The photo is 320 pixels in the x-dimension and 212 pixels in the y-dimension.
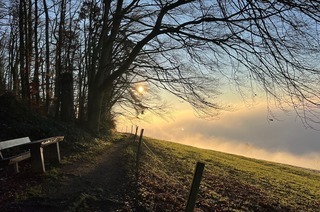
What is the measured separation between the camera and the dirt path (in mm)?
5954

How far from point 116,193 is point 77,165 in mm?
3024

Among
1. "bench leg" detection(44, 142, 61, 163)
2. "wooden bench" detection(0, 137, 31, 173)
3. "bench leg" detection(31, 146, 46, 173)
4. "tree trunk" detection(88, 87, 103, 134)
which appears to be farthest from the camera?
"tree trunk" detection(88, 87, 103, 134)

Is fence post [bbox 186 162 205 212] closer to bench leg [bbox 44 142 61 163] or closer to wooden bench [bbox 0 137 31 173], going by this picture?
wooden bench [bbox 0 137 31 173]

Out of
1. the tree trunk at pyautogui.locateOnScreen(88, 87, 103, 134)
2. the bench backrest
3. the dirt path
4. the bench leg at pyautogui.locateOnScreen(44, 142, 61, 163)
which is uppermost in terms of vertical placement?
the tree trunk at pyautogui.locateOnScreen(88, 87, 103, 134)

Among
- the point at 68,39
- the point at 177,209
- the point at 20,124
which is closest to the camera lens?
the point at 177,209

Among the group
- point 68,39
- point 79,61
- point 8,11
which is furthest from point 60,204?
point 79,61

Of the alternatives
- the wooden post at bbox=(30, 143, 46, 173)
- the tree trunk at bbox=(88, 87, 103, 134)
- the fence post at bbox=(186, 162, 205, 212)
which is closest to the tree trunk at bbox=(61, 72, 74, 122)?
the tree trunk at bbox=(88, 87, 103, 134)

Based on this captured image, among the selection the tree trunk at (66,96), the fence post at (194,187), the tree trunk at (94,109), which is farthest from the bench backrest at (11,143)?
the tree trunk at (94,109)

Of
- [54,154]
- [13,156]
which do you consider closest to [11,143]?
[13,156]

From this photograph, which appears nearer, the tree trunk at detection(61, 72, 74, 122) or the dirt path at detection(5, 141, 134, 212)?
the dirt path at detection(5, 141, 134, 212)

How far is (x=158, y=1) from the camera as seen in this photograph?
15281 millimetres

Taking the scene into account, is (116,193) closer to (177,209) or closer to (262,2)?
(177,209)

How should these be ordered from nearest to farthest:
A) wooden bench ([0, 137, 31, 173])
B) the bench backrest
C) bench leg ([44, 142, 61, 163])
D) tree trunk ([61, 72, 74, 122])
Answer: wooden bench ([0, 137, 31, 173])
the bench backrest
bench leg ([44, 142, 61, 163])
tree trunk ([61, 72, 74, 122])

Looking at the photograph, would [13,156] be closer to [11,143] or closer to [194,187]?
[11,143]
